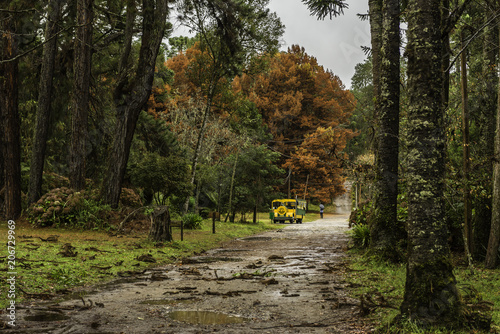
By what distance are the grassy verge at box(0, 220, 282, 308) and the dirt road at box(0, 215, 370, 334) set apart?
0.65 meters

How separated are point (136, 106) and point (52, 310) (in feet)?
44.5

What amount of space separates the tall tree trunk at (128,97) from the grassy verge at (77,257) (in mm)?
2932

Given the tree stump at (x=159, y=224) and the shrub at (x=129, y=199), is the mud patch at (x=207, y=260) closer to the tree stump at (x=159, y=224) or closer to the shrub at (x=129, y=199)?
the tree stump at (x=159, y=224)

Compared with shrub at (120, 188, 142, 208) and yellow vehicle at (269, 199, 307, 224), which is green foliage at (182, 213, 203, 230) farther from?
yellow vehicle at (269, 199, 307, 224)

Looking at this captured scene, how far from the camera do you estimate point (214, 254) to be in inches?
504

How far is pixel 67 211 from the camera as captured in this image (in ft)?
54.2

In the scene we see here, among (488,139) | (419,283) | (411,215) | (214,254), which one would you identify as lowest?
(214,254)

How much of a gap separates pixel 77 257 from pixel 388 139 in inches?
306

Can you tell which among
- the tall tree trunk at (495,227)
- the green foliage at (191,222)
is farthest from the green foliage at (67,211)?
the tall tree trunk at (495,227)

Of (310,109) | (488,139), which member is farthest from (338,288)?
(310,109)

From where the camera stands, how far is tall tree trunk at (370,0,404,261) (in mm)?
10742

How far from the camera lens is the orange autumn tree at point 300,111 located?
49250mm

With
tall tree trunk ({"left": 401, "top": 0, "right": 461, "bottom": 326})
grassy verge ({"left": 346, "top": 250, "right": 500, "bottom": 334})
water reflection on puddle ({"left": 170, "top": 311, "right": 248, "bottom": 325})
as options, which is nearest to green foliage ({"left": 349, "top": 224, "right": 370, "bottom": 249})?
grassy verge ({"left": 346, "top": 250, "right": 500, "bottom": 334})

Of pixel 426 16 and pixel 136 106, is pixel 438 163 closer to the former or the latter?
pixel 426 16
